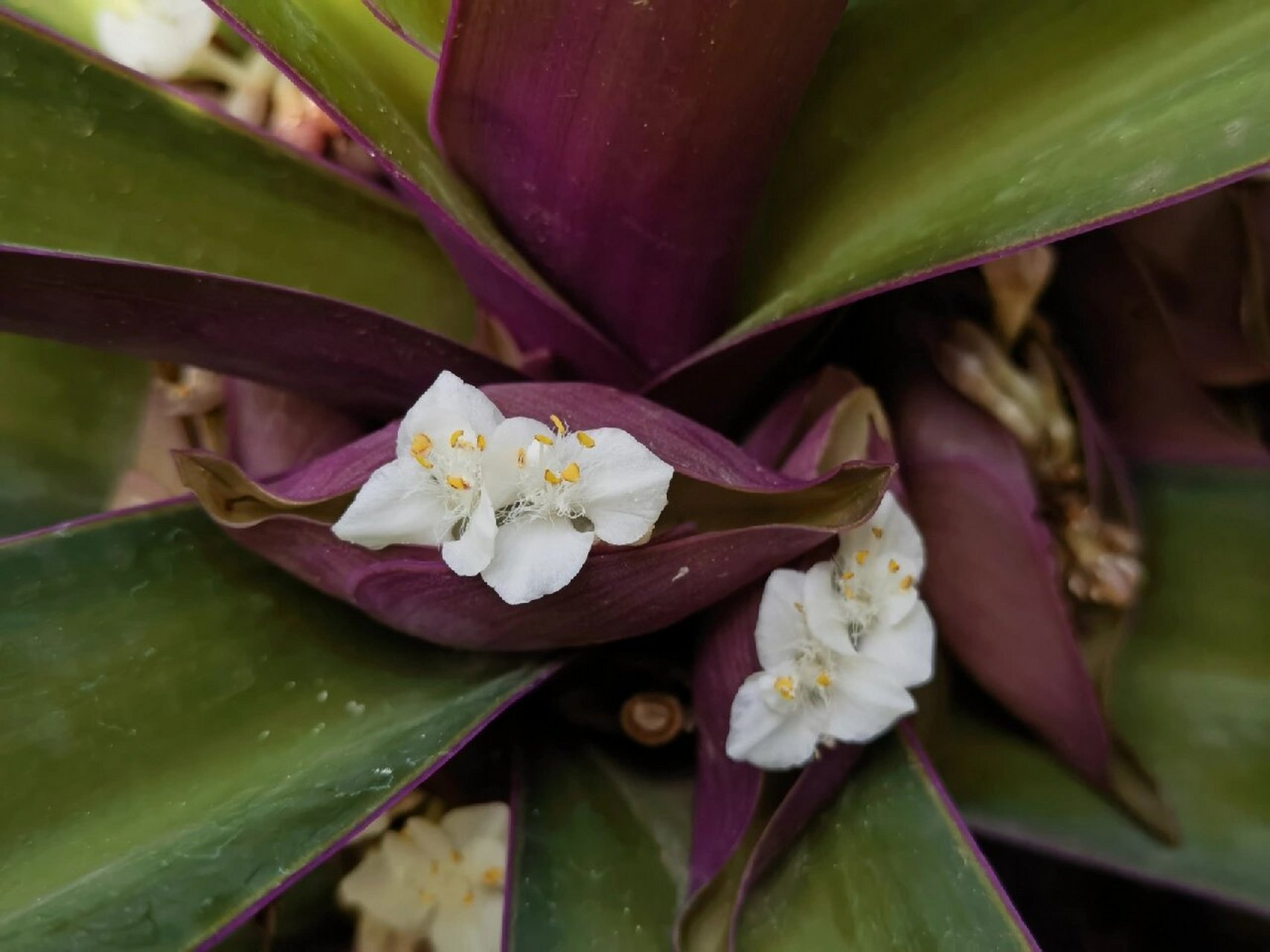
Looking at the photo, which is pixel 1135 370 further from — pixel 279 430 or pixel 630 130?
pixel 279 430

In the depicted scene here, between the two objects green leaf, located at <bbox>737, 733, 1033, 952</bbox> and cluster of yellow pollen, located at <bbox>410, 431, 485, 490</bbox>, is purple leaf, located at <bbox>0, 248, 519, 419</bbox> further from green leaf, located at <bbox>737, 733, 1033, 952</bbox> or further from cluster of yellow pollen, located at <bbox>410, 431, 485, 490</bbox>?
green leaf, located at <bbox>737, 733, 1033, 952</bbox>

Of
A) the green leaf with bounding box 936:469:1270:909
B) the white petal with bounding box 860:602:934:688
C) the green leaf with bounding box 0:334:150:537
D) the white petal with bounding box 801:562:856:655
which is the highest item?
the green leaf with bounding box 0:334:150:537

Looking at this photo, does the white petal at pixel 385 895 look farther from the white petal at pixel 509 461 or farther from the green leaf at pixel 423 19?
the green leaf at pixel 423 19


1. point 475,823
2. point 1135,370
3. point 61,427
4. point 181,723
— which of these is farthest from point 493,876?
point 1135,370

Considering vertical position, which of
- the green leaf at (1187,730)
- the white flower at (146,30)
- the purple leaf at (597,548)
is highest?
the white flower at (146,30)

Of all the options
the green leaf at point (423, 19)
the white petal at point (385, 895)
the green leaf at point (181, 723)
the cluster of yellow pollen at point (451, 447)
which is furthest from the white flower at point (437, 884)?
the green leaf at point (423, 19)

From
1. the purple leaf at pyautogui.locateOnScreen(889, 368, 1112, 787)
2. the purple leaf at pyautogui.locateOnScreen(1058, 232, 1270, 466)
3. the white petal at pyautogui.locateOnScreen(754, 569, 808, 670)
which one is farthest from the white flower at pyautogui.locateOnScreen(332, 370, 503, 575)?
the purple leaf at pyautogui.locateOnScreen(1058, 232, 1270, 466)
